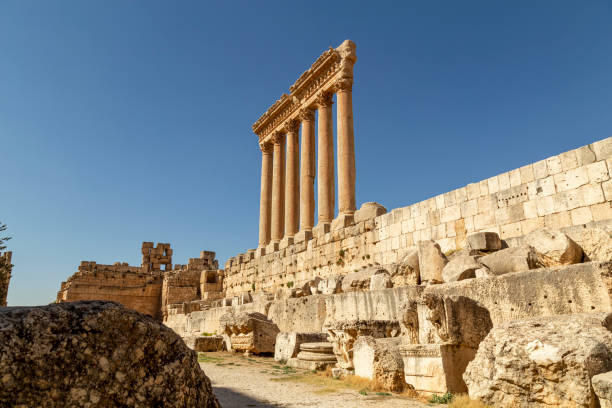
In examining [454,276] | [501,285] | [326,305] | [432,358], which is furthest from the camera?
[326,305]

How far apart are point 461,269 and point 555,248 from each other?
140 cm

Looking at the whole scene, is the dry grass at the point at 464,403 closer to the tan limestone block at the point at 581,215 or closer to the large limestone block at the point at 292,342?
the large limestone block at the point at 292,342

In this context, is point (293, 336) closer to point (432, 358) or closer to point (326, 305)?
point (326, 305)

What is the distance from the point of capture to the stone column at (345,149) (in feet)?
54.4

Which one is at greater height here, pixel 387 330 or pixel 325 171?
pixel 325 171

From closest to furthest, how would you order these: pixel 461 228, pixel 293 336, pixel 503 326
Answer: pixel 503 326 < pixel 293 336 < pixel 461 228

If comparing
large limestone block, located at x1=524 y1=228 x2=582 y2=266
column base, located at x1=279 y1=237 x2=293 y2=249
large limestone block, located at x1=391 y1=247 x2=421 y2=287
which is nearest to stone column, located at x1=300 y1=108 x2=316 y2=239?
column base, located at x1=279 y1=237 x2=293 y2=249

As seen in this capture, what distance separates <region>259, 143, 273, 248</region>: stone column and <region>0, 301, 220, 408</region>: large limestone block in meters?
20.6

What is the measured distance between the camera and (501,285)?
227 inches

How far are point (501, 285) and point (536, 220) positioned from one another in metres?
4.48

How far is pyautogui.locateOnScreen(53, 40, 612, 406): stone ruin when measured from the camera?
4.29 metres

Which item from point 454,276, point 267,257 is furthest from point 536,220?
point 267,257

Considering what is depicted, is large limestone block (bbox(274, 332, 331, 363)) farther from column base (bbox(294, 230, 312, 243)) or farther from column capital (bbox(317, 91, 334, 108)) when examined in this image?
column capital (bbox(317, 91, 334, 108))

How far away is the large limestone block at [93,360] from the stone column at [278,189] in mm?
19084
